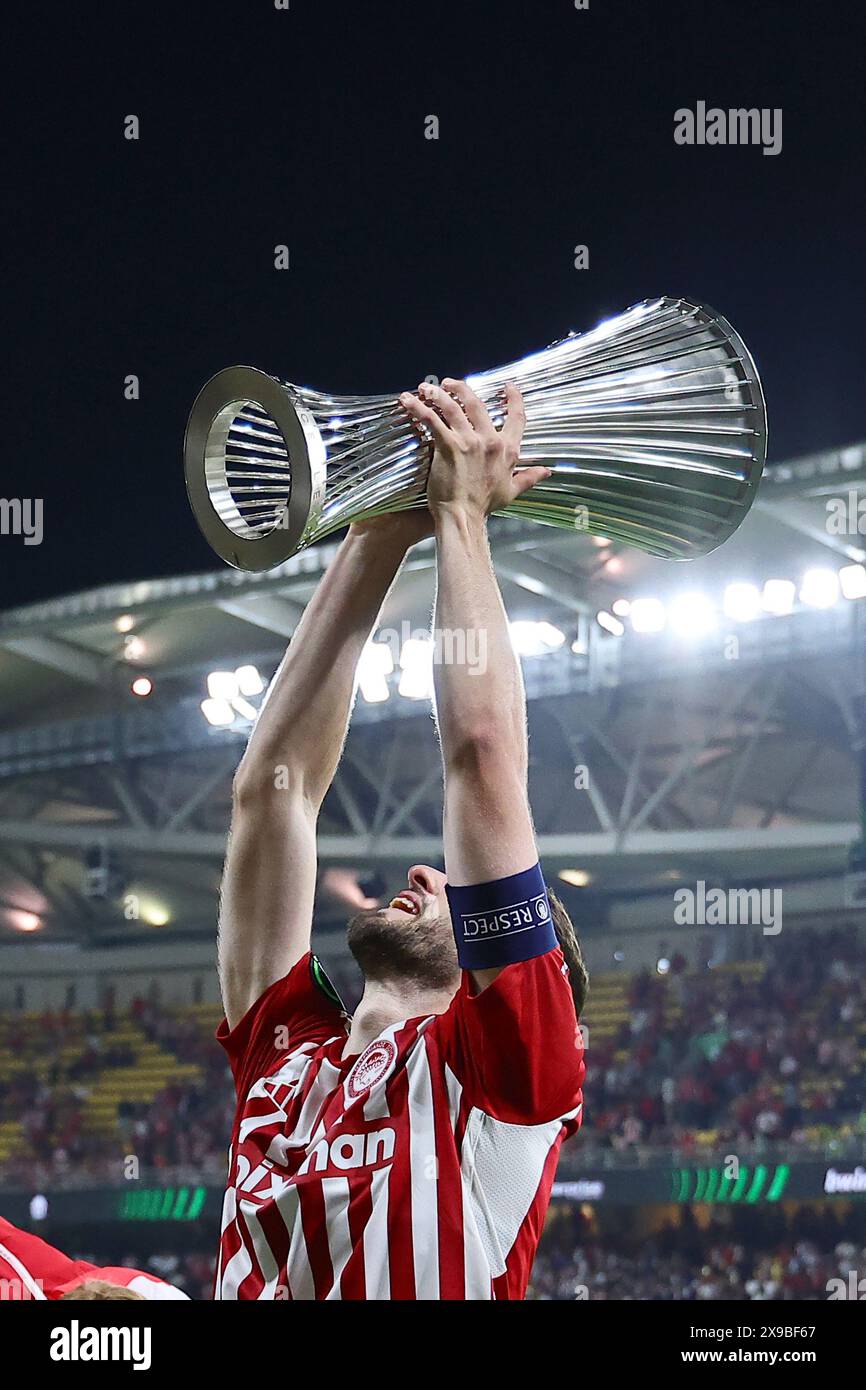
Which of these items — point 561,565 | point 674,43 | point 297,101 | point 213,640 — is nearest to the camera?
point 674,43

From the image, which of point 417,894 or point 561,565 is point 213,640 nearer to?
point 561,565

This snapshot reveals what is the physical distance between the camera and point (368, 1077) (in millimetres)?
1788

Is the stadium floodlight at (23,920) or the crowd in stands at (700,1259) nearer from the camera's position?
the crowd in stands at (700,1259)

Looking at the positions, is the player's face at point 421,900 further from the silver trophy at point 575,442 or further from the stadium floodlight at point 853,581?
the stadium floodlight at point 853,581

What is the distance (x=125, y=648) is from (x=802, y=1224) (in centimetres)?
726

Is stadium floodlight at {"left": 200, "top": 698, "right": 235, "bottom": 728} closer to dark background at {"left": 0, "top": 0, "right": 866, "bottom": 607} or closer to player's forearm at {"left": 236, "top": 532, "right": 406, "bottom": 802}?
dark background at {"left": 0, "top": 0, "right": 866, "bottom": 607}

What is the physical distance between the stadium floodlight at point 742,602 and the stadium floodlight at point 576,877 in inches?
113

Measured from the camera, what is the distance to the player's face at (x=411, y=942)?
6.34 ft

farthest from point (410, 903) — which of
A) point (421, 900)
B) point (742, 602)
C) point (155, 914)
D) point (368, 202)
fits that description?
point (155, 914)

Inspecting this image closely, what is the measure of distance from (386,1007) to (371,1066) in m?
0.13

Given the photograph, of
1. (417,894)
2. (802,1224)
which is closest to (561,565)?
(802,1224)

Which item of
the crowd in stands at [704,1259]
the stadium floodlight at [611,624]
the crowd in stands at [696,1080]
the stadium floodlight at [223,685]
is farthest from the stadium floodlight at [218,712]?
the crowd in stands at [704,1259]

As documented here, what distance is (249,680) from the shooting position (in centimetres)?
1277
